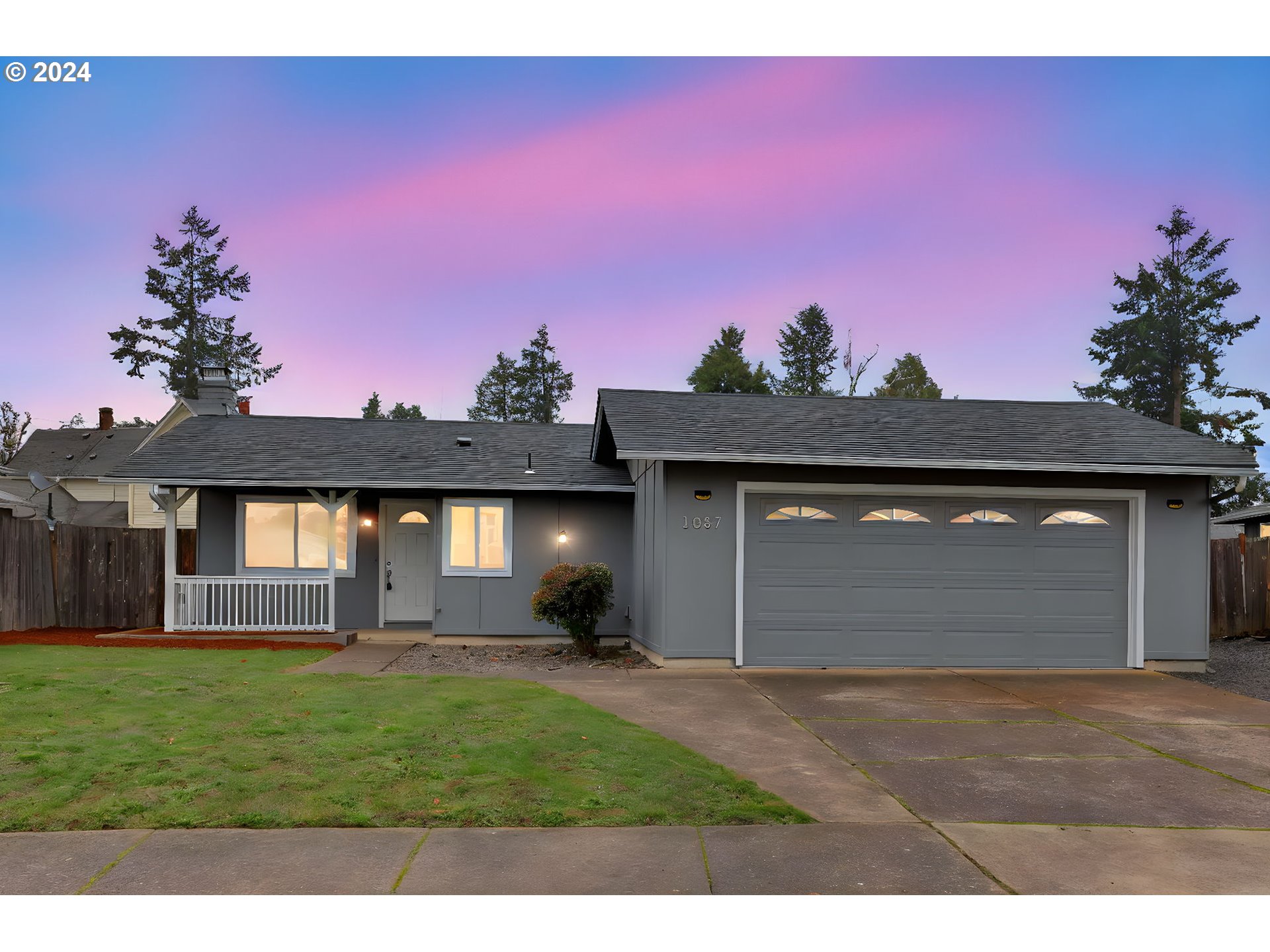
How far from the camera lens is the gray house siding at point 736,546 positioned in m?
10.6

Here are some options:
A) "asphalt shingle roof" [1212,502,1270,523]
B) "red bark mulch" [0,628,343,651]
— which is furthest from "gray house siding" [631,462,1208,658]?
"asphalt shingle roof" [1212,502,1270,523]

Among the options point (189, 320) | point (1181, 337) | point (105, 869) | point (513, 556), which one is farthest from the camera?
point (189, 320)

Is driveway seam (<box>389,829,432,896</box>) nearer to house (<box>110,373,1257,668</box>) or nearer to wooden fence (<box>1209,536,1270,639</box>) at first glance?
house (<box>110,373,1257,668</box>)

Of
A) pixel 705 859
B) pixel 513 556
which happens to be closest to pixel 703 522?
pixel 513 556

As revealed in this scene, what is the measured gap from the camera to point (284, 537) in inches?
553

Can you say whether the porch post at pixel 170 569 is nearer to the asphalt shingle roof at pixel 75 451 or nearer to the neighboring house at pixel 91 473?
the neighboring house at pixel 91 473

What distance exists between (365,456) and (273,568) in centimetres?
240

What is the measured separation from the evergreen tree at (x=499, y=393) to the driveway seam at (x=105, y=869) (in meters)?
44.2

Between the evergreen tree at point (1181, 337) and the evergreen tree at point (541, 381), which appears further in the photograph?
the evergreen tree at point (541, 381)

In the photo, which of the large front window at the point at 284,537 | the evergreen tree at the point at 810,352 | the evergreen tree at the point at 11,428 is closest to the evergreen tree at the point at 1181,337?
the evergreen tree at the point at 810,352

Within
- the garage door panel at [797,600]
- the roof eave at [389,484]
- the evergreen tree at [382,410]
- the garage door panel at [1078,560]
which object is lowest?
the garage door panel at [797,600]

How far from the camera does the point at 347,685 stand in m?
9.12

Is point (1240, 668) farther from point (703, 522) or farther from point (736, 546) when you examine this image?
point (703, 522)

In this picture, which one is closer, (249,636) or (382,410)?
(249,636)
